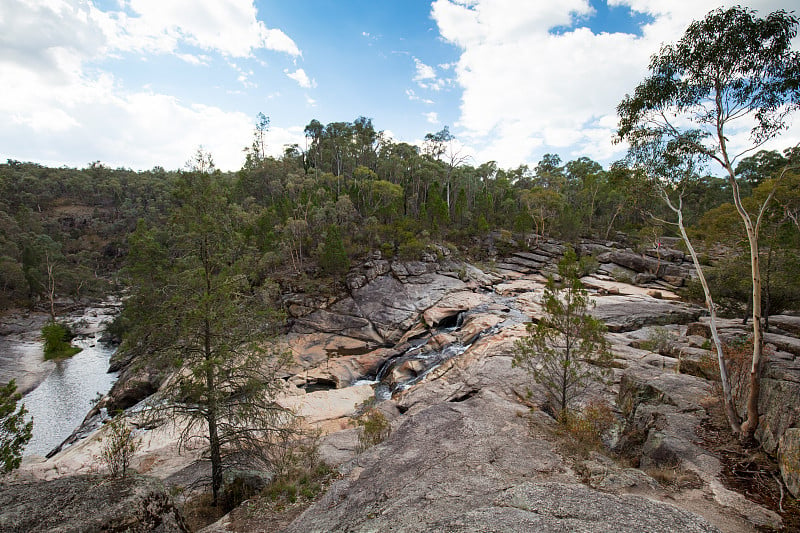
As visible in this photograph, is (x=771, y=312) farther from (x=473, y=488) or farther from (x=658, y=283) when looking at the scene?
(x=473, y=488)

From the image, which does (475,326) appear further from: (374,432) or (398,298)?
(374,432)

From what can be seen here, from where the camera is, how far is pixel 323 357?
24.9m

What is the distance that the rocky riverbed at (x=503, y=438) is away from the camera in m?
5.90

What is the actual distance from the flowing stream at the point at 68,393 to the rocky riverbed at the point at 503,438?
359cm

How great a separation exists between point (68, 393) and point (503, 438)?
3095 cm

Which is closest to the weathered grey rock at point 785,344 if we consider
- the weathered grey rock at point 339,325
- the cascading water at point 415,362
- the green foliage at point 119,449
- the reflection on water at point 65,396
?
the cascading water at point 415,362

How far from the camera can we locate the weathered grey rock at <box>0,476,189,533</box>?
5.38m

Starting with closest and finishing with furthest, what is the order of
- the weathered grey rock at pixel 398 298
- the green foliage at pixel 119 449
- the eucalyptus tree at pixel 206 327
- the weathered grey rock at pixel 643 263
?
the green foliage at pixel 119 449
the eucalyptus tree at pixel 206 327
the weathered grey rock at pixel 398 298
the weathered grey rock at pixel 643 263

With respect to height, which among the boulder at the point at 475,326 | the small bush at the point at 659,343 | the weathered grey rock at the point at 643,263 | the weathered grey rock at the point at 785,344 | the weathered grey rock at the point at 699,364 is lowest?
the boulder at the point at 475,326

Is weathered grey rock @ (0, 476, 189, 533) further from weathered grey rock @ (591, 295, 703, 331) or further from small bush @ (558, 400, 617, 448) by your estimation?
weathered grey rock @ (591, 295, 703, 331)

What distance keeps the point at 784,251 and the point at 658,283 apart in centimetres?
2234

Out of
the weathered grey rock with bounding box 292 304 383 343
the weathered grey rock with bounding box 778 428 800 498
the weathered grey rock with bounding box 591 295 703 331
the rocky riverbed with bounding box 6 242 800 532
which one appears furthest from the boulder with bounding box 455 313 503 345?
the weathered grey rock with bounding box 778 428 800 498

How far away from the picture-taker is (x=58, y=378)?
26.8 meters

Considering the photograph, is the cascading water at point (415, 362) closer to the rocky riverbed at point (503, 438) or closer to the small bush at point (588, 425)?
the rocky riverbed at point (503, 438)
